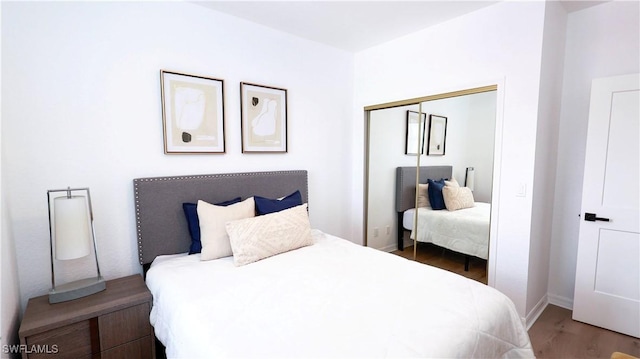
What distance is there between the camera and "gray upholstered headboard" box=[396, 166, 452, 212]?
9.18ft

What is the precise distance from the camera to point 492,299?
1.40 m

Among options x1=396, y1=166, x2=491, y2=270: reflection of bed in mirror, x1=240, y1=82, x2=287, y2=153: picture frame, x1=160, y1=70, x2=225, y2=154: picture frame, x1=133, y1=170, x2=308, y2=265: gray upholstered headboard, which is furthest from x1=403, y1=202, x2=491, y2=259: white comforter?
x1=160, y1=70, x2=225, y2=154: picture frame

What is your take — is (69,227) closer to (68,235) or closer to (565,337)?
(68,235)

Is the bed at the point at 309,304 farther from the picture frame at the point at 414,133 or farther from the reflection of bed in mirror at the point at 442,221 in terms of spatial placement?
the picture frame at the point at 414,133

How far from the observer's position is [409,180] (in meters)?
3.01

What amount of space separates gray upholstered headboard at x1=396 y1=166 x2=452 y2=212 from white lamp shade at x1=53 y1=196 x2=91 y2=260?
2.68m

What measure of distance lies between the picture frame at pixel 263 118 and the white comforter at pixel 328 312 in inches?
45.8

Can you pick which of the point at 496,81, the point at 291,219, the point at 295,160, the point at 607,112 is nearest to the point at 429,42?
the point at 496,81

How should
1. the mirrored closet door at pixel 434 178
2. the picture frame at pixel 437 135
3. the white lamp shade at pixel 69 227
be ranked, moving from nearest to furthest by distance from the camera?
the white lamp shade at pixel 69 227, the mirrored closet door at pixel 434 178, the picture frame at pixel 437 135

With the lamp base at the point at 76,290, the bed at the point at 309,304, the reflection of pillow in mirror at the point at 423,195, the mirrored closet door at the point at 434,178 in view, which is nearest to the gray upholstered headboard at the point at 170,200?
the bed at the point at 309,304

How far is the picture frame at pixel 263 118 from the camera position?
2.51m

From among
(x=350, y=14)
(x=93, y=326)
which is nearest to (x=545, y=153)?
(x=350, y=14)

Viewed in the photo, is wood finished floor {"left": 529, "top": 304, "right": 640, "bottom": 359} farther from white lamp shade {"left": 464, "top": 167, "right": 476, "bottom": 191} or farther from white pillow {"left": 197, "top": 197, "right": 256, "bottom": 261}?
white pillow {"left": 197, "top": 197, "right": 256, "bottom": 261}

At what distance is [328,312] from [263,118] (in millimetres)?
1869
